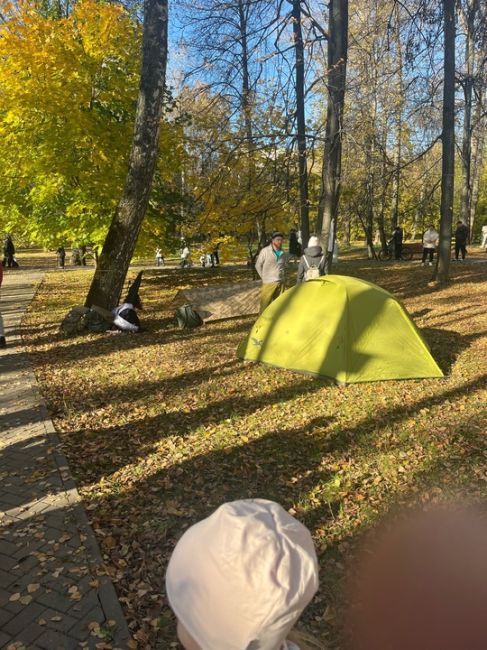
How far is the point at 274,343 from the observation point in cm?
699

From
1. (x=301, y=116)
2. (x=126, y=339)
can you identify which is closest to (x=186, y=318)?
(x=126, y=339)

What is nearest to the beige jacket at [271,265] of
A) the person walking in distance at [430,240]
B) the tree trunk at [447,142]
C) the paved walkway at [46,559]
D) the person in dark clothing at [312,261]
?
the person in dark clothing at [312,261]

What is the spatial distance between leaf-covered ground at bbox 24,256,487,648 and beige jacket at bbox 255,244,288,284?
1568 millimetres

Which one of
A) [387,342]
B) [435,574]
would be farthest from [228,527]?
[387,342]

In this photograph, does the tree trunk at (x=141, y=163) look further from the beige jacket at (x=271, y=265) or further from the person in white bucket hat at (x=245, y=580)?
the person in white bucket hat at (x=245, y=580)

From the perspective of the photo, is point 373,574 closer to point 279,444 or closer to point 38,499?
point 279,444

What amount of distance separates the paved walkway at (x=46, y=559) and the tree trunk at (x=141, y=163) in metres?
4.36

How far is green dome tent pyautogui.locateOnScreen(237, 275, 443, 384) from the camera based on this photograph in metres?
6.31

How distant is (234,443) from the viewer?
15.8 feet

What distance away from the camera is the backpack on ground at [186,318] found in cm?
946

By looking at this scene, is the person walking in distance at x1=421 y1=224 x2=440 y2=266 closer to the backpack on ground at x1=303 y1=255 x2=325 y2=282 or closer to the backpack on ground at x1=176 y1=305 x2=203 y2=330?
the backpack on ground at x1=303 y1=255 x2=325 y2=282

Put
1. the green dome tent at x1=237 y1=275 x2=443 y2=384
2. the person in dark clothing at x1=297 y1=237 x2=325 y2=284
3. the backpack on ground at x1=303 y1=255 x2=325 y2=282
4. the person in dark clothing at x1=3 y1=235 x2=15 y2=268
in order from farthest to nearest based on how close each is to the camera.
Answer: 1. the person in dark clothing at x1=3 y1=235 x2=15 y2=268
2. the backpack on ground at x1=303 y1=255 x2=325 y2=282
3. the person in dark clothing at x1=297 y1=237 x2=325 y2=284
4. the green dome tent at x1=237 y1=275 x2=443 y2=384

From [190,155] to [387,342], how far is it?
8592 mm

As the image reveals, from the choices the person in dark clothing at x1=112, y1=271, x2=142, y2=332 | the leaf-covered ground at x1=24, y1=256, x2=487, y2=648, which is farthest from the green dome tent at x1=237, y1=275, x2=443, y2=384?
the person in dark clothing at x1=112, y1=271, x2=142, y2=332
